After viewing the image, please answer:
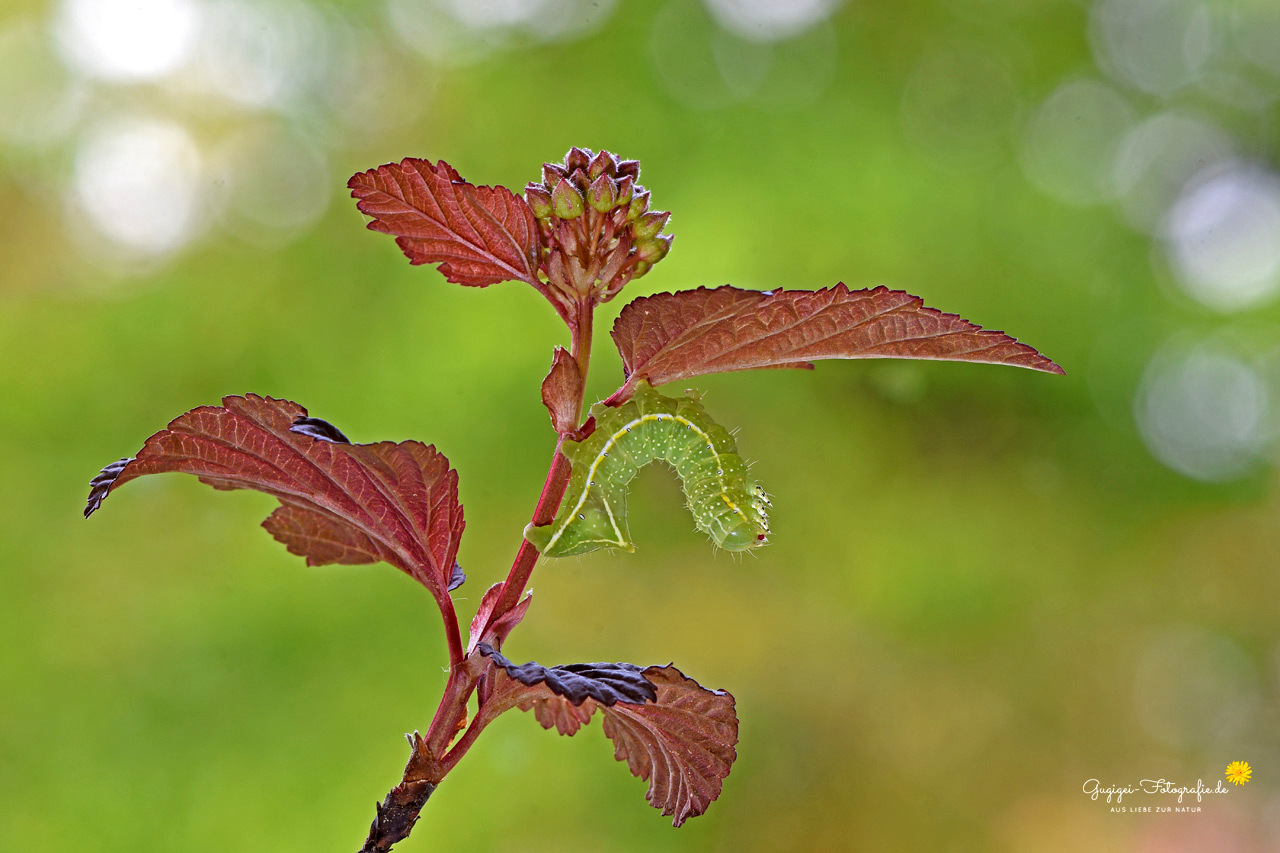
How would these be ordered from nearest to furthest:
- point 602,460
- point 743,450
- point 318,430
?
point 318,430, point 602,460, point 743,450

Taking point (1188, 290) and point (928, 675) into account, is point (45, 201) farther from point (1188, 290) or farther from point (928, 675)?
point (1188, 290)

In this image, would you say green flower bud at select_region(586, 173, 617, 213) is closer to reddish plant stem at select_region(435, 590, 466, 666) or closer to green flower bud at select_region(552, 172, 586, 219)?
green flower bud at select_region(552, 172, 586, 219)

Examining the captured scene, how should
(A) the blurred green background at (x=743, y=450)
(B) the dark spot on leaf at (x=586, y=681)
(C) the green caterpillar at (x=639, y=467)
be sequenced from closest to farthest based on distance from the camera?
(B) the dark spot on leaf at (x=586, y=681)
(C) the green caterpillar at (x=639, y=467)
(A) the blurred green background at (x=743, y=450)

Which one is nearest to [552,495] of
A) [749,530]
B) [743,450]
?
[749,530]

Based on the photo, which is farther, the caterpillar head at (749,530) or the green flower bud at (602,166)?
the caterpillar head at (749,530)

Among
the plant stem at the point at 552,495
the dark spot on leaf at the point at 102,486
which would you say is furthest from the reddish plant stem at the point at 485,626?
the dark spot on leaf at the point at 102,486

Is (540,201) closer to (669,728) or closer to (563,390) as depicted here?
(563,390)

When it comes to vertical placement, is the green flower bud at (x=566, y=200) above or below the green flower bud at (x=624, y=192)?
below

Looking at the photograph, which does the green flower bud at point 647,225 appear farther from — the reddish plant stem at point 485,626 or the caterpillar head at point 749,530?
the caterpillar head at point 749,530
